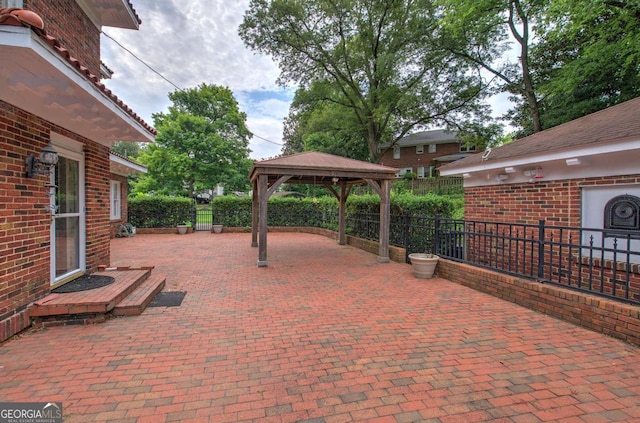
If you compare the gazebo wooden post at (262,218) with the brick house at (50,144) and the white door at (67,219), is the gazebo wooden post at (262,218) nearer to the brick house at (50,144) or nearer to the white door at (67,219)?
the brick house at (50,144)

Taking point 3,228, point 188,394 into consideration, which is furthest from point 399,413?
point 3,228

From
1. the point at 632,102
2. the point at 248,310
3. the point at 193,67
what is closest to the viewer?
the point at 248,310

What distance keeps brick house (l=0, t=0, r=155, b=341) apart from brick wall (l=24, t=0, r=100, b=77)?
0.02 m

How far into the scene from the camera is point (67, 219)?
4699mm

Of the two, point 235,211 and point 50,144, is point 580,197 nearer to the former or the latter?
point 50,144

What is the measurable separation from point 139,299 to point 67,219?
1804mm

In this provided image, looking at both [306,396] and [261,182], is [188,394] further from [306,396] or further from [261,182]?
[261,182]

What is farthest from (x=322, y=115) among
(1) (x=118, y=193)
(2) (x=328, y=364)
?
(2) (x=328, y=364)

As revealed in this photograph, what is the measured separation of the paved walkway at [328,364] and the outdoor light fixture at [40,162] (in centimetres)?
188

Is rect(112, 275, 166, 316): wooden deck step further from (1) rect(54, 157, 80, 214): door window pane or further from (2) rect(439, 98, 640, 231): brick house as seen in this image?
(2) rect(439, 98, 640, 231): brick house

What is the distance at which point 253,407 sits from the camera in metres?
2.23

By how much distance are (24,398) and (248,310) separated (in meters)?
2.40

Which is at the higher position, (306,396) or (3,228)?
(3,228)

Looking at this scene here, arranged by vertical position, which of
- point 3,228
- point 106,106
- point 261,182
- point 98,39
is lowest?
point 3,228
